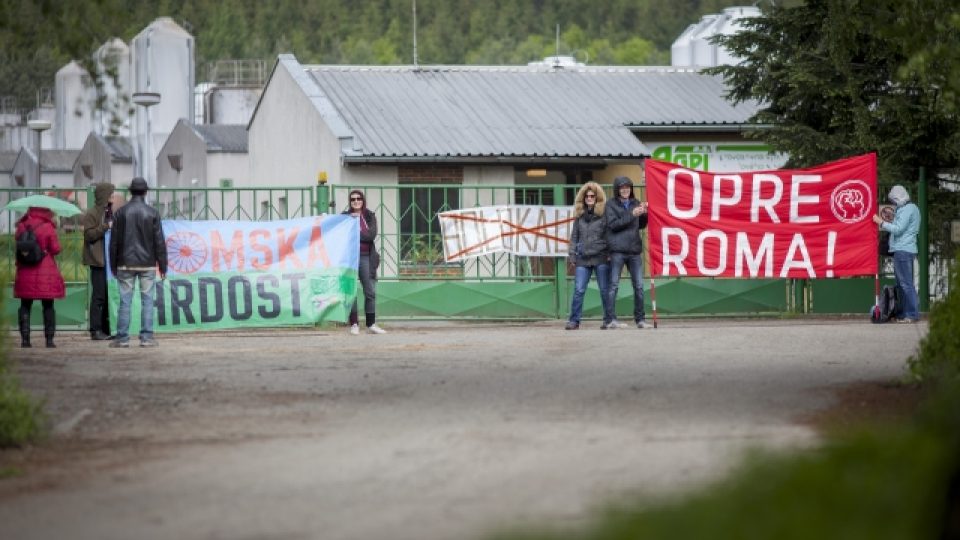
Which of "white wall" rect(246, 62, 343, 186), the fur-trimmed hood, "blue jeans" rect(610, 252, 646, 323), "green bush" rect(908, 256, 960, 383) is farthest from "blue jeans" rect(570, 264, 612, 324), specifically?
"white wall" rect(246, 62, 343, 186)

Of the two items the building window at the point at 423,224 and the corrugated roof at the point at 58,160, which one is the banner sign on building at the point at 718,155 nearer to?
the building window at the point at 423,224

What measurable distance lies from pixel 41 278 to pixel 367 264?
403 centimetres

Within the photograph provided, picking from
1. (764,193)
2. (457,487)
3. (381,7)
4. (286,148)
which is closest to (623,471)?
(457,487)

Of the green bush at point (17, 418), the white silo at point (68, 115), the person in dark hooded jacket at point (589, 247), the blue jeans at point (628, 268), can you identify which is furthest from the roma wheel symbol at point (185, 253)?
the white silo at point (68, 115)

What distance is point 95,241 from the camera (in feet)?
67.7

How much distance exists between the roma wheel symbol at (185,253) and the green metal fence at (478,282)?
1477 mm

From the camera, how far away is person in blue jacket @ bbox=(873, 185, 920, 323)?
2239 centimetres

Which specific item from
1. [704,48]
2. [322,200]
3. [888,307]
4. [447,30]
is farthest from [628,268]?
[447,30]

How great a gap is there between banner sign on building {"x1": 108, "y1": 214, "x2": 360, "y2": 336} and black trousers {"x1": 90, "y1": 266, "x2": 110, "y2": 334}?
649mm

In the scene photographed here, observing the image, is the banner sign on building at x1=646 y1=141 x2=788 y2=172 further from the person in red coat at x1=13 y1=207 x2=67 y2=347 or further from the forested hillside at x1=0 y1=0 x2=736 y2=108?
the forested hillside at x1=0 y1=0 x2=736 y2=108

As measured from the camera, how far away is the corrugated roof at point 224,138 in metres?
58.4

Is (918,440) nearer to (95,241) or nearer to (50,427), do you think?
(50,427)

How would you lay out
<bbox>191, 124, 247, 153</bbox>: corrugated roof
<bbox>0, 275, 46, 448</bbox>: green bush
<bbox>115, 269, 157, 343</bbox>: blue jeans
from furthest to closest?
<bbox>191, 124, 247, 153</bbox>: corrugated roof → <bbox>115, 269, 157, 343</bbox>: blue jeans → <bbox>0, 275, 46, 448</bbox>: green bush

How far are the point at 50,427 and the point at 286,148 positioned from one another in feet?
98.0
